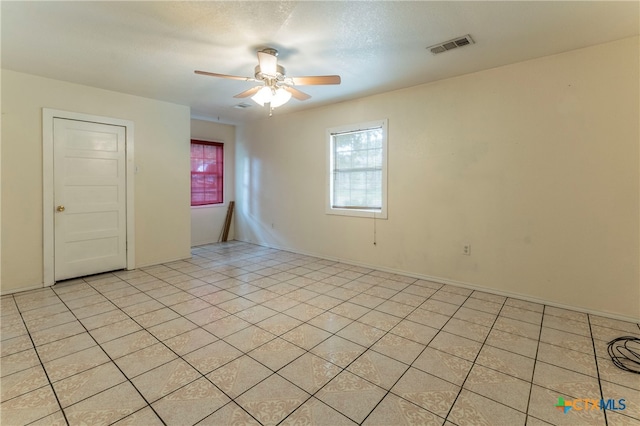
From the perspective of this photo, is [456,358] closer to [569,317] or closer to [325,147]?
[569,317]

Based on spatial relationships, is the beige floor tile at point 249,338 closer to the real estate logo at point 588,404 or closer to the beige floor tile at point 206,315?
the beige floor tile at point 206,315

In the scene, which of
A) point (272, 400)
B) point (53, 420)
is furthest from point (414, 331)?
point (53, 420)

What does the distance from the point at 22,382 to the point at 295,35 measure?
313cm

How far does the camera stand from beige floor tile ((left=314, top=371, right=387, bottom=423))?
1.71m

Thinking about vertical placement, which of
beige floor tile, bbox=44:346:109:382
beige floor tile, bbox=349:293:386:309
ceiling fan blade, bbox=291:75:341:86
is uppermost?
ceiling fan blade, bbox=291:75:341:86

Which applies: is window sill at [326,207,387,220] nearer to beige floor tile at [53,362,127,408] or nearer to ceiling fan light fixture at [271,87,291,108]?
ceiling fan light fixture at [271,87,291,108]

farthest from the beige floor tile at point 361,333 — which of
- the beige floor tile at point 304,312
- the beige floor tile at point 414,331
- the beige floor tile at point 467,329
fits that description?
the beige floor tile at point 467,329

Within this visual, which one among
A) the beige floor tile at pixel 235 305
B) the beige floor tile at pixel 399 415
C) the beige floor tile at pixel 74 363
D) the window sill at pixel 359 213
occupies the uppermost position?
the window sill at pixel 359 213

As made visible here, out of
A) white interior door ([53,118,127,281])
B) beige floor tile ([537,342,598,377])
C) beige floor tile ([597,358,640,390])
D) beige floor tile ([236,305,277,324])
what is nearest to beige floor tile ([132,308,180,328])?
beige floor tile ([236,305,277,324])

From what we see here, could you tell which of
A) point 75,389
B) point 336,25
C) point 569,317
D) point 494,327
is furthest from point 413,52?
point 75,389

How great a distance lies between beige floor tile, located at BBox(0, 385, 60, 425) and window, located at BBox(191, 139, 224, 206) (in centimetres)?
469

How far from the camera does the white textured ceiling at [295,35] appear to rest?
7.39 ft

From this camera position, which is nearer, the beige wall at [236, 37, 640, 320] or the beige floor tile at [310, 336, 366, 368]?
the beige floor tile at [310, 336, 366, 368]

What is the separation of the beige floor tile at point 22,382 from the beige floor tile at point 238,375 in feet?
3.41
